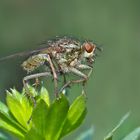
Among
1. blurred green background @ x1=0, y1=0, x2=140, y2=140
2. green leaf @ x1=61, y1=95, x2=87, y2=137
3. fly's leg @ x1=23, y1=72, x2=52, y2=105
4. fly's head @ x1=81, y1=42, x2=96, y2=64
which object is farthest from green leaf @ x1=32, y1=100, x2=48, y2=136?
blurred green background @ x1=0, y1=0, x2=140, y2=140

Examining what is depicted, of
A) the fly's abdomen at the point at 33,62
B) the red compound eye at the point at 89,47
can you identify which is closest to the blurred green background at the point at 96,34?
the fly's abdomen at the point at 33,62

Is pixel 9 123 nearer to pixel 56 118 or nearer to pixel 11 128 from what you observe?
pixel 11 128

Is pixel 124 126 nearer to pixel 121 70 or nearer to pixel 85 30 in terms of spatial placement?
pixel 121 70

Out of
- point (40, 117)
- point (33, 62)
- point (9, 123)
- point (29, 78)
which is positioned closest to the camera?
point (40, 117)

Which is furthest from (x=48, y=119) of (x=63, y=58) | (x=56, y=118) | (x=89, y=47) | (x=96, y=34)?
(x=96, y=34)

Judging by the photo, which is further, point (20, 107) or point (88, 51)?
point (88, 51)

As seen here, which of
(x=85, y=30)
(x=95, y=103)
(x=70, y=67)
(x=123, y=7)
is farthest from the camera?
(x=123, y=7)

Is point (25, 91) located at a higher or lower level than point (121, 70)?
higher

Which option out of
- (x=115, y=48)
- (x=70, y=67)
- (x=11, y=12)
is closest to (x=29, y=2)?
(x=11, y=12)
